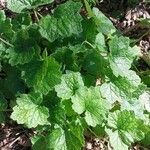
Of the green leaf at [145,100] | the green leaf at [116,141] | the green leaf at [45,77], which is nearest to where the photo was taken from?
the green leaf at [45,77]

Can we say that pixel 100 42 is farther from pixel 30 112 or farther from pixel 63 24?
→ pixel 30 112

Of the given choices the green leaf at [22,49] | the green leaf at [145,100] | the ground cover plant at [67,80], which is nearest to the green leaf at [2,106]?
the ground cover plant at [67,80]

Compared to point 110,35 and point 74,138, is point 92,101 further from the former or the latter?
point 110,35

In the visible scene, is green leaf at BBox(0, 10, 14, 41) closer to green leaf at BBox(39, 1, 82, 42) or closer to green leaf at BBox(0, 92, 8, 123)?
green leaf at BBox(39, 1, 82, 42)

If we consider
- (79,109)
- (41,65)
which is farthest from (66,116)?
(41,65)

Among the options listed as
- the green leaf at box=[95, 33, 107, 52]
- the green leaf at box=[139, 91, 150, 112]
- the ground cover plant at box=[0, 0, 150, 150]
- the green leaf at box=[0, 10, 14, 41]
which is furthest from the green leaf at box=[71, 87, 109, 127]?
Answer: the green leaf at box=[0, 10, 14, 41]

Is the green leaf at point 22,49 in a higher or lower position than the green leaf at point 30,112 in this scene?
higher

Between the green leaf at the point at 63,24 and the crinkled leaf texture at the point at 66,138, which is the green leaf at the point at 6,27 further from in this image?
the crinkled leaf texture at the point at 66,138

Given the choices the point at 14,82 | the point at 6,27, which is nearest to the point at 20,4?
the point at 6,27
